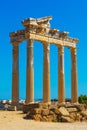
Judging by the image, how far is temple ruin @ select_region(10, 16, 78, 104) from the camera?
165ft

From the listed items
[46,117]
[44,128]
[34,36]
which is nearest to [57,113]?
[46,117]

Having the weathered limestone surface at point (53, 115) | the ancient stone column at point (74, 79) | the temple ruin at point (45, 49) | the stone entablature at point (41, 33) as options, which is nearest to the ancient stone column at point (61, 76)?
the temple ruin at point (45, 49)

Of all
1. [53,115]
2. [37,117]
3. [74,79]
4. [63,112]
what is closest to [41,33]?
[74,79]

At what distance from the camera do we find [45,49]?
53906 mm

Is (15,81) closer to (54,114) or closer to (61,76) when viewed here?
(61,76)

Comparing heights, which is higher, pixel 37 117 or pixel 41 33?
pixel 41 33

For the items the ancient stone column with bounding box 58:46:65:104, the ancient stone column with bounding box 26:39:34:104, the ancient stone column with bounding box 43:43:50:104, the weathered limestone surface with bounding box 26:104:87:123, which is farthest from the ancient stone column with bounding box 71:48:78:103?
the weathered limestone surface with bounding box 26:104:87:123

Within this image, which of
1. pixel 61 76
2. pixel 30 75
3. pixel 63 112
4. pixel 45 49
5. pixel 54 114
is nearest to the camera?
pixel 54 114

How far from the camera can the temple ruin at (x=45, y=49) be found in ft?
165

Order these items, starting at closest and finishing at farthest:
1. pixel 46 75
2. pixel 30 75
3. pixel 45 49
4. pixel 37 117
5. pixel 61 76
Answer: pixel 37 117 < pixel 30 75 < pixel 46 75 < pixel 45 49 < pixel 61 76

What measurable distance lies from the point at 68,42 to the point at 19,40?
8946 mm

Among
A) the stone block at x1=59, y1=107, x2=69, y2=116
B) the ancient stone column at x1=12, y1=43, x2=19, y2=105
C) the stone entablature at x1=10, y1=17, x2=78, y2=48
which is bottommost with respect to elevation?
the stone block at x1=59, y1=107, x2=69, y2=116

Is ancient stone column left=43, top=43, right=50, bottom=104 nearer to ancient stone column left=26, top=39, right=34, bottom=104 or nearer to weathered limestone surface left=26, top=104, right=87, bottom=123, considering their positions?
ancient stone column left=26, top=39, right=34, bottom=104

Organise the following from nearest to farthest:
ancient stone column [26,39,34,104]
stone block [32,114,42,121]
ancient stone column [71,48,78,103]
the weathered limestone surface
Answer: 1. stone block [32,114,42,121]
2. the weathered limestone surface
3. ancient stone column [26,39,34,104]
4. ancient stone column [71,48,78,103]
